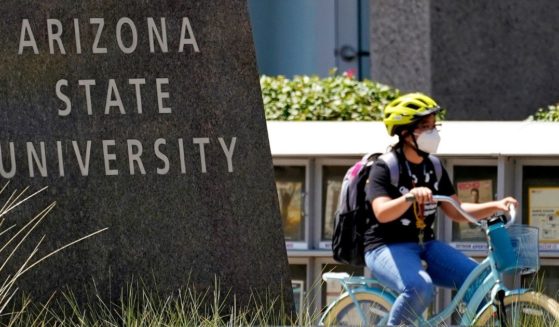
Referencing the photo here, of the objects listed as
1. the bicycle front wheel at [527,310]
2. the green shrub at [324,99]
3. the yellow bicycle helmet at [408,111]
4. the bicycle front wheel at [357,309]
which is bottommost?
the bicycle front wheel at [357,309]

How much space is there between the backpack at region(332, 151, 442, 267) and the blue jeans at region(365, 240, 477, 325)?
9 cm

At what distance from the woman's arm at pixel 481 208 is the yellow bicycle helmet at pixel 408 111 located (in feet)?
1.37

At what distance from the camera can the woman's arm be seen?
7.98 meters

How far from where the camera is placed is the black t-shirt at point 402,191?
808 centimetres

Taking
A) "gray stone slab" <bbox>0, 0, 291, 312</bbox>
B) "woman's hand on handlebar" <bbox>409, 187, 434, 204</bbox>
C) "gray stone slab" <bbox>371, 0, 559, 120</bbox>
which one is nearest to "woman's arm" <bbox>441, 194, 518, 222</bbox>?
"woman's hand on handlebar" <bbox>409, 187, 434, 204</bbox>

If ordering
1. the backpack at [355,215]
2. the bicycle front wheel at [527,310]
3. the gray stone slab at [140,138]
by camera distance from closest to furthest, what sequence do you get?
the bicycle front wheel at [527,310], the gray stone slab at [140,138], the backpack at [355,215]

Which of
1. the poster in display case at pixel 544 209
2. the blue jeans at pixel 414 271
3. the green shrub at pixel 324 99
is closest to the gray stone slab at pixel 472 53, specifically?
the green shrub at pixel 324 99

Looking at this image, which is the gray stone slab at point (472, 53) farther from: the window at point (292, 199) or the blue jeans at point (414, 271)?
the blue jeans at point (414, 271)

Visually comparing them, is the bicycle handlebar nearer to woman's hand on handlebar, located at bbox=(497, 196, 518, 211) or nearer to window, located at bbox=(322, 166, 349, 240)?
woman's hand on handlebar, located at bbox=(497, 196, 518, 211)

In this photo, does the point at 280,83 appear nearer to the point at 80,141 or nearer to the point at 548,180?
the point at 548,180

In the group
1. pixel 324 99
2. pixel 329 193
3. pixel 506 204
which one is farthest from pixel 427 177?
pixel 324 99

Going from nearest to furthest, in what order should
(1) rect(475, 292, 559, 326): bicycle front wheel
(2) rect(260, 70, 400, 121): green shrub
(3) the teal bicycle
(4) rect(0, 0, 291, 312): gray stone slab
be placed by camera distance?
1. (1) rect(475, 292, 559, 326): bicycle front wheel
2. (4) rect(0, 0, 291, 312): gray stone slab
3. (3) the teal bicycle
4. (2) rect(260, 70, 400, 121): green shrub

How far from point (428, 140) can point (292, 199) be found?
1986 millimetres

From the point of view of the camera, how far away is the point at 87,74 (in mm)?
7715
